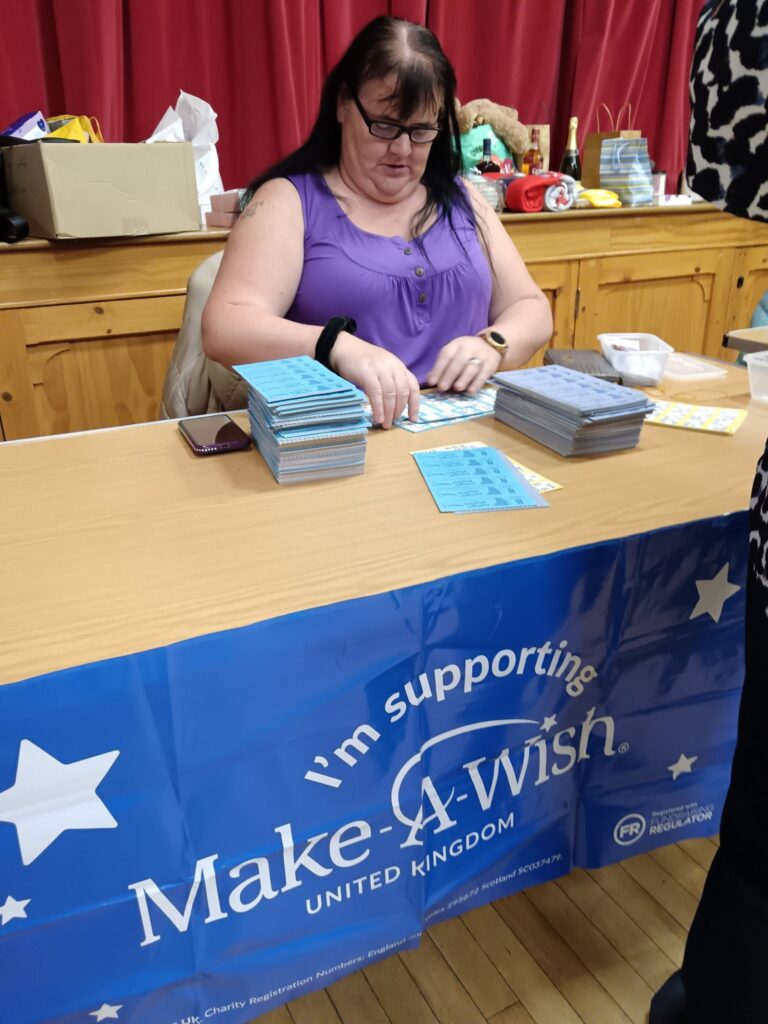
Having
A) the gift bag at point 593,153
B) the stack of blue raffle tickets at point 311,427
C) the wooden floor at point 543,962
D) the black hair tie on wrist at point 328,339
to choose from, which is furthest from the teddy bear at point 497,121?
the wooden floor at point 543,962

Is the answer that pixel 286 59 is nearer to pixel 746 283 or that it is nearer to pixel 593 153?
pixel 593 153

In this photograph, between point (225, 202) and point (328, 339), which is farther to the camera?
point (225, 202)

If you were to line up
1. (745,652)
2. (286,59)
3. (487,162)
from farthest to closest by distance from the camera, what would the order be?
(487,162) < (286,59) < (745,652)

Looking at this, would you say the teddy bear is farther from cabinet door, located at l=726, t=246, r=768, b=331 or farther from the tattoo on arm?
the tattoo on arm

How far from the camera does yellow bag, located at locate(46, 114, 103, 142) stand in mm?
2037

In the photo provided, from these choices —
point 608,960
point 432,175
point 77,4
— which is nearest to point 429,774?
point 608,960

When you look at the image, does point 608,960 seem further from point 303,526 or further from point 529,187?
point 529,187

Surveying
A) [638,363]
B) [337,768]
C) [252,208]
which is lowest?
[337,768]

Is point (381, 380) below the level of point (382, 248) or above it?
below

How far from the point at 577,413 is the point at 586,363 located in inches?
16.1

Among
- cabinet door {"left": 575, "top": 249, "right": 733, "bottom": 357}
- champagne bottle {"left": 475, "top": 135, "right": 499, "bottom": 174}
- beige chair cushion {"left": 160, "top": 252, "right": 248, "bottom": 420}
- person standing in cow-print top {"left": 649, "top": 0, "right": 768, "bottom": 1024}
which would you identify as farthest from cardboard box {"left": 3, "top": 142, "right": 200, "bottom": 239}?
person standing in cow-print top {"left": 649, "top": 0, "right": 768, "bottom": 1024}

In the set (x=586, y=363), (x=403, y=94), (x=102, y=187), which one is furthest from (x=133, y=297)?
(x=586, y=363)

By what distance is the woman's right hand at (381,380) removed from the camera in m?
1.12

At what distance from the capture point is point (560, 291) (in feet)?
9.18
